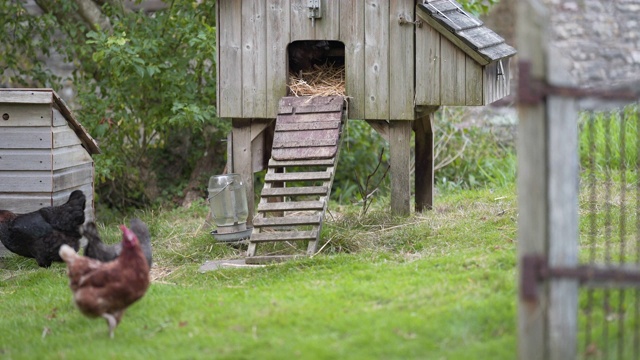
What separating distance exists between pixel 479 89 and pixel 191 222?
421 centimetres

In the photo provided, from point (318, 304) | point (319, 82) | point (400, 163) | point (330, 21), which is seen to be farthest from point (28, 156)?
point (318, 304)

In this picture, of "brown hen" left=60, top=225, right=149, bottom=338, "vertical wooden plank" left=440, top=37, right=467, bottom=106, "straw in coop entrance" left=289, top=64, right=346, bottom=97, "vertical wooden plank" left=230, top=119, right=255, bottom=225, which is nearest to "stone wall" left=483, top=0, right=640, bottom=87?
"straw in coop entrance" left=289, top=64, right=346, bottom=97

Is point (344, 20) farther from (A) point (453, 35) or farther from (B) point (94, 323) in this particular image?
(B) point (94, 323)

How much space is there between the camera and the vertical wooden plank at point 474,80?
28.6ft

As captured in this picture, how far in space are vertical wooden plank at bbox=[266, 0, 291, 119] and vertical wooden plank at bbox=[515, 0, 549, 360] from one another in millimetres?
5044

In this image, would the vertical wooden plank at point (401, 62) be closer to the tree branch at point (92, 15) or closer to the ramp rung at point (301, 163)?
the ramp rung at point (301, 163)

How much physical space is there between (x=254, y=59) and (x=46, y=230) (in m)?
2.84

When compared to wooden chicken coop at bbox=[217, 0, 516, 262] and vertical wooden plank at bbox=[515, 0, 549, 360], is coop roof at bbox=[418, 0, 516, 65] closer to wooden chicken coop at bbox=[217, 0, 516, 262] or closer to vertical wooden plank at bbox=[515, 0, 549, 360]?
wooden chicken coop at bbox=[217, 0, 516, 262]

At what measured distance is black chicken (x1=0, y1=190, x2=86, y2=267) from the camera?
8289 mm

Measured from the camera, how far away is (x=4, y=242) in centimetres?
847

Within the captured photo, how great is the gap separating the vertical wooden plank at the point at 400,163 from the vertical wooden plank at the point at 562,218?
485cm

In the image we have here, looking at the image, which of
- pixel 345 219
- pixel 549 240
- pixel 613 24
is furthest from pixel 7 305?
pixel 613 24

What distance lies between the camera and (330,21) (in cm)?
902

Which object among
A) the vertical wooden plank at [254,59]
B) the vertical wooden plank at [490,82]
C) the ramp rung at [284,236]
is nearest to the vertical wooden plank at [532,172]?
the ramp rung at [284,236]
